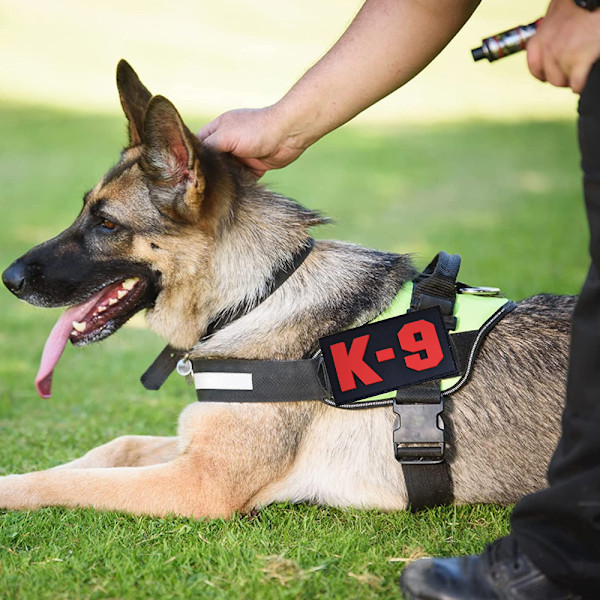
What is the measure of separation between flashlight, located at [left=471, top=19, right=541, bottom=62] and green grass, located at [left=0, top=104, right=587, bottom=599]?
1.37 metres

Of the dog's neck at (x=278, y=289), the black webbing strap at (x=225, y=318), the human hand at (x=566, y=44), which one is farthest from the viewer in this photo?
the black webbing strap at (x=225, y=318)

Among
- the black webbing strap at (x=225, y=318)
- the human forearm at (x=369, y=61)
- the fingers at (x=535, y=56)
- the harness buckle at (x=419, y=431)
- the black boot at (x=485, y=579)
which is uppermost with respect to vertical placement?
the human forearm at (x=369, y=61)

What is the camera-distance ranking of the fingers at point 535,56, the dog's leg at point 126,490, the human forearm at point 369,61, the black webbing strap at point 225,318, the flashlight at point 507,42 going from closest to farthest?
the fingers at point 535,56 < the flashlight at point 507,42 < the human forearm at point 369,61 < the dog's leg at point 126,490 < the black webbing strap at point 225,318

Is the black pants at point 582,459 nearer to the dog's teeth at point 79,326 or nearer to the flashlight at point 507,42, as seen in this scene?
the flashlight at point 507,42

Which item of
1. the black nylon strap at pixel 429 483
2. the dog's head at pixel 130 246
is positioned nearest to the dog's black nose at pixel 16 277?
the dog's head at pixel 130 246

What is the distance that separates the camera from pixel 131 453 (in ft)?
12.9

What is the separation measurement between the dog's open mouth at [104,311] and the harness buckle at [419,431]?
1352 mm

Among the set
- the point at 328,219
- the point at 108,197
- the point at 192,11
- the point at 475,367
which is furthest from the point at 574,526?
the point at 192,11

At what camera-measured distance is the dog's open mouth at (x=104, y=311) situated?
11.9ft

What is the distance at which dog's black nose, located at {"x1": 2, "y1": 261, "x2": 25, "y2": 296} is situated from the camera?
361 centimetres

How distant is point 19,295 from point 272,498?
156 cm

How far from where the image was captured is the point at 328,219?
3812 millimetres

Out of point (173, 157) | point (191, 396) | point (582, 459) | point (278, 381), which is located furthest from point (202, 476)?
point (191, 396)

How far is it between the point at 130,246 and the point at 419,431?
1.58 m
